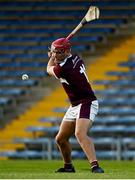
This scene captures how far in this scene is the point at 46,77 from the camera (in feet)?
80.4

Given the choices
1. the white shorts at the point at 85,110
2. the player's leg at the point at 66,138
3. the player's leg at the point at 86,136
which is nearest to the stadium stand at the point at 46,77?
the player's leg at the point at 66,138

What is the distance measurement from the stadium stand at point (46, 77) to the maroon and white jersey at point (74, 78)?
9.28 meters

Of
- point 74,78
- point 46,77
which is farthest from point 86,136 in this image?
point 46,77

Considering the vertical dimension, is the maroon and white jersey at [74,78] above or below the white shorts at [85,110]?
above

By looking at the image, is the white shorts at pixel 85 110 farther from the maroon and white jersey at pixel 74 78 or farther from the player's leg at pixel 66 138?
the player's leg at pixel 66 138

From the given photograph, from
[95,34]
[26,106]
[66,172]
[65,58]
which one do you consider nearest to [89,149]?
[66,172]

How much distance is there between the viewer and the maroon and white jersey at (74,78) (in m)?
11.1

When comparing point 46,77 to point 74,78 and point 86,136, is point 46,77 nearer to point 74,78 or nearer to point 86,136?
point 74,78

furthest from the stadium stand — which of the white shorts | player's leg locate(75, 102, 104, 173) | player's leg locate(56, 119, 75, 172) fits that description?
player's leg locate(75, 102, 104, 173)

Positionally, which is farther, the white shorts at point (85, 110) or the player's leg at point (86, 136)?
the white shorts at point (85, 110)

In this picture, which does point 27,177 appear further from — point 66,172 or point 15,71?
point 15,71

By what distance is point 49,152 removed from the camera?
68.7 feet

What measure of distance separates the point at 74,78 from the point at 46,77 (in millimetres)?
13418

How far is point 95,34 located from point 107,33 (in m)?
0.37
